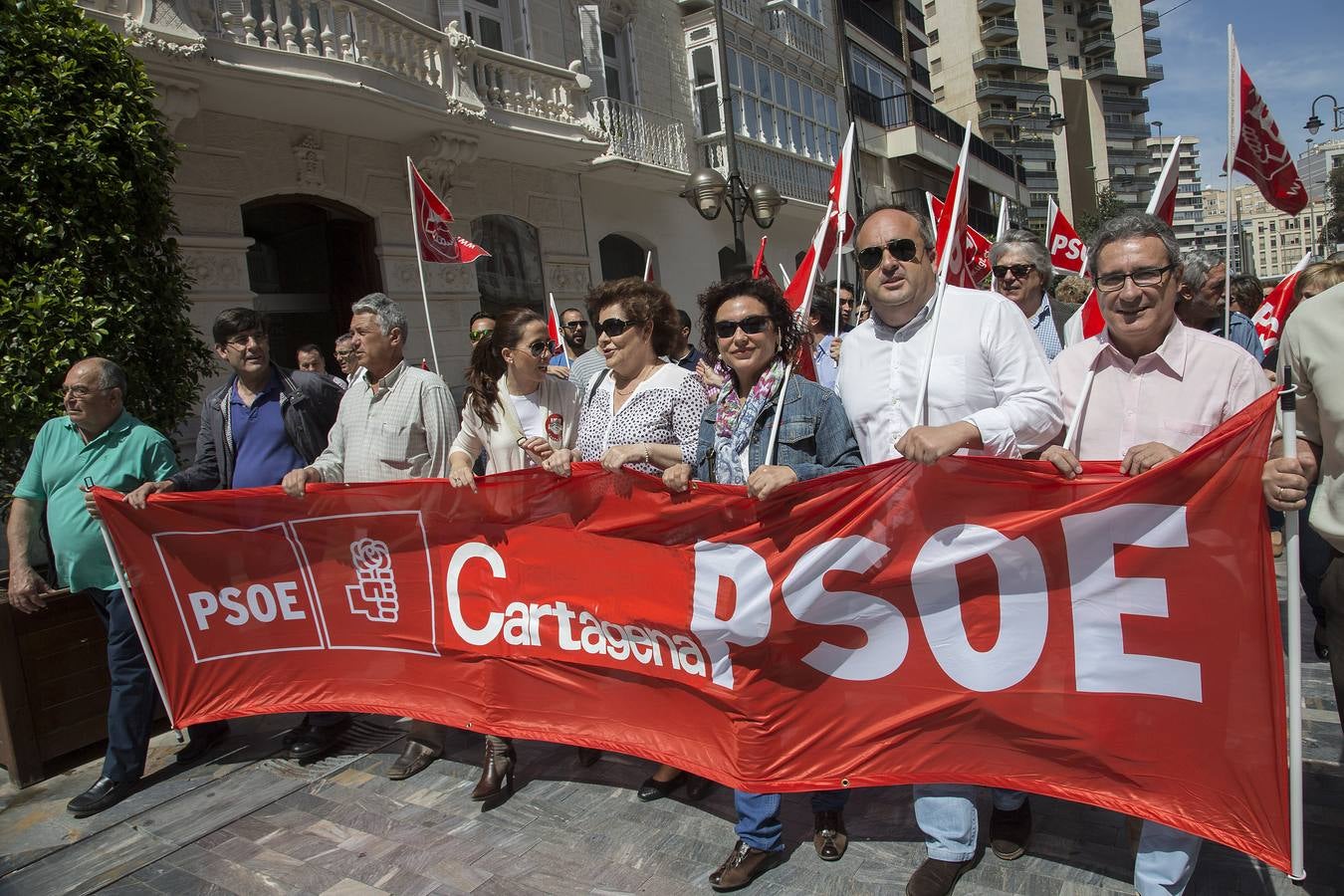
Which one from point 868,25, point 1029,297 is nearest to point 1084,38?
point 868,25

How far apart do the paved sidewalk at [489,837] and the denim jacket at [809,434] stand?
4.57ft

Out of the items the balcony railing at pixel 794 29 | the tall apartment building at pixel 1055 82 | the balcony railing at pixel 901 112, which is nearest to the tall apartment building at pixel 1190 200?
the tall apartment building at pixel 1055 82

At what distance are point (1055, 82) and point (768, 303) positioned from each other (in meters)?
81.9

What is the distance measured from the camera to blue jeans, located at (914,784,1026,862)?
2.79 meters

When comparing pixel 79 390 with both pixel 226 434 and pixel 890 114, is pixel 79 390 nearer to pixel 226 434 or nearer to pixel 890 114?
pixel 226 434

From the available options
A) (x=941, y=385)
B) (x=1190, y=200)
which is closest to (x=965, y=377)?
(x=941, y=385)

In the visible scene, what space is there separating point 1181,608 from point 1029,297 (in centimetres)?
309

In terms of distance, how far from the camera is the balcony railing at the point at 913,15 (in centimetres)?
3538

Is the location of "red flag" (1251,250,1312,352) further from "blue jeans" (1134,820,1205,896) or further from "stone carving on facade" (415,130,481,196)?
"stone carving on facade" (415,130,481,196)

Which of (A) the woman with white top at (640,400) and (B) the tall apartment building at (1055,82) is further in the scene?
(B) the tall apartment building at (1055,82)

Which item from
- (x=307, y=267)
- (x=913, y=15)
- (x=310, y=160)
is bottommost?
(x=307, y=267)

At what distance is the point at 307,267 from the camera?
11328 mm

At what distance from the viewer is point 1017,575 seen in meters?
2.66

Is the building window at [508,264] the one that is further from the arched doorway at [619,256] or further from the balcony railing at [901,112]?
the balcony railing at [901,112]
